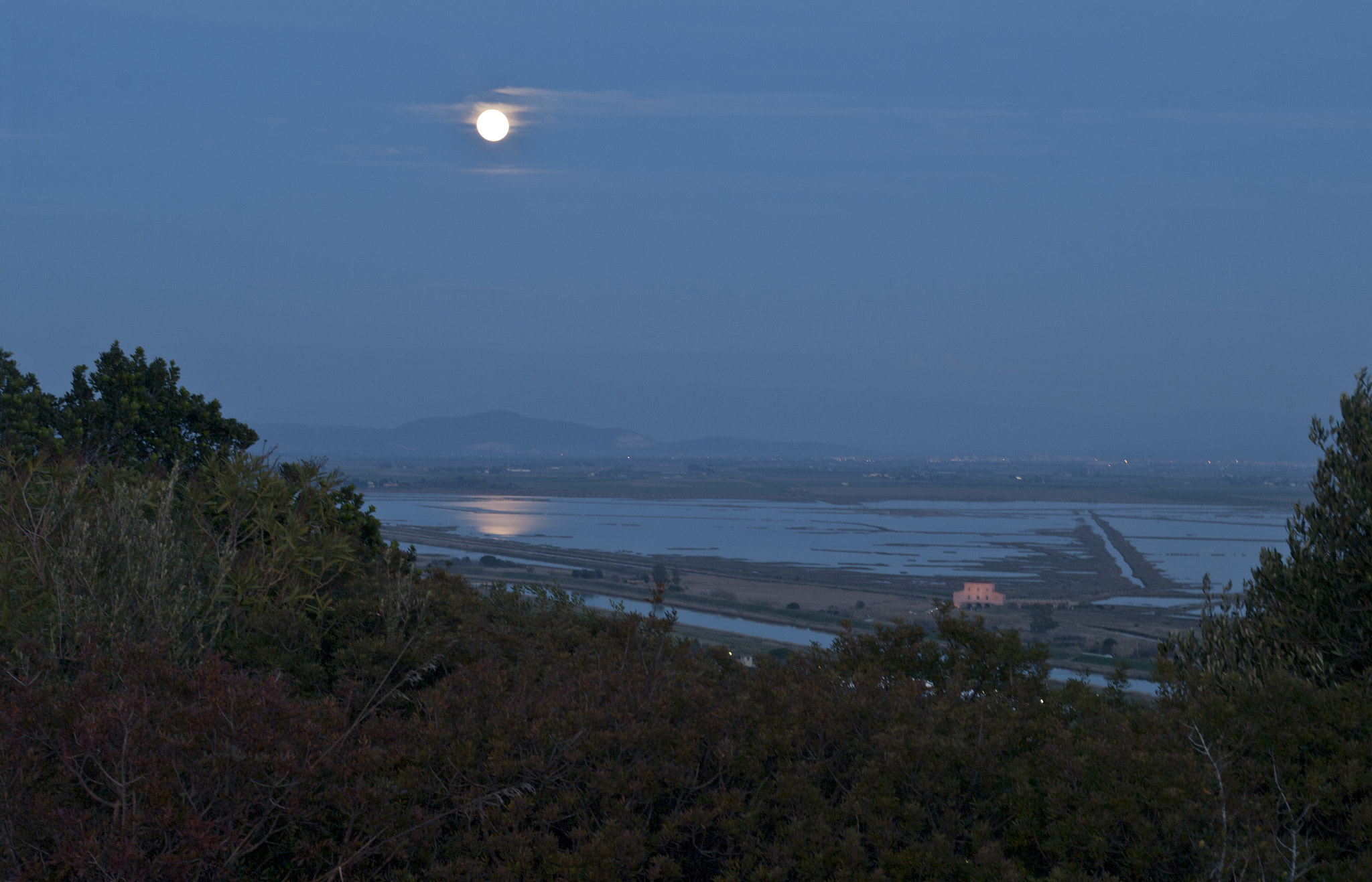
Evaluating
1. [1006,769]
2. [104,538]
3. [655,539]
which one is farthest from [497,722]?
[655,539]

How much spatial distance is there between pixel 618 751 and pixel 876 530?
7082cm

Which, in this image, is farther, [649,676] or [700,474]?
[700,474]

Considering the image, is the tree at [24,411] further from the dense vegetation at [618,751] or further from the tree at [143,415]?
the dense vegetation at [618,751]

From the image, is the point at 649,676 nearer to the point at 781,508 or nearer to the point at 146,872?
the point at 146,872

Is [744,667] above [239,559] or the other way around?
the other way around

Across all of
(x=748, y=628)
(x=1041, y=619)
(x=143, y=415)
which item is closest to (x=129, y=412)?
(x=143, y=415)

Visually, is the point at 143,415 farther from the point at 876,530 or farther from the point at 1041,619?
the point at 876,530

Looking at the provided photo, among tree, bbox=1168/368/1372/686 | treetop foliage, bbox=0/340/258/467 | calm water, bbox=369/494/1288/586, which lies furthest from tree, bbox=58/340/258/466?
calm water, bbox=369/494/1288/586

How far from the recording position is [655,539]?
6512cm

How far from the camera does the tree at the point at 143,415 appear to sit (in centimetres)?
1534

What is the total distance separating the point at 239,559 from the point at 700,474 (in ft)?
533

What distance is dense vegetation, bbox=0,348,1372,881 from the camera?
13.9ft

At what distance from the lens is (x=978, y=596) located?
126ft

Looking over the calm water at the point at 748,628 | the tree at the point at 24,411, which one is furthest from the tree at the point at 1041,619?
the tree at the point at 24,411
